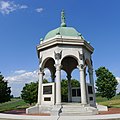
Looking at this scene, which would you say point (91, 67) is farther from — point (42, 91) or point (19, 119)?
point (19, 119)

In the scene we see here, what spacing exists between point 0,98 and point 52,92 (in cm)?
2029

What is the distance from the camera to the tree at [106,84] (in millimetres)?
42688

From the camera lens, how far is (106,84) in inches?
1677

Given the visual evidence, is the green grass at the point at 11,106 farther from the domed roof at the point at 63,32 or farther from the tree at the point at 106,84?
the domed roof at the point at 63,32

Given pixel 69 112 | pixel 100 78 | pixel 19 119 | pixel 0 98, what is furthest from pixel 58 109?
pixel 100 78

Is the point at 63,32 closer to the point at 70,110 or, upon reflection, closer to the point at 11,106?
the point at 70,110

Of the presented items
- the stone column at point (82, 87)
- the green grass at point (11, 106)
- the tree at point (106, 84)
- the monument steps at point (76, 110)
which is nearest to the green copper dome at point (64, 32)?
the stone column at point (82, 87)

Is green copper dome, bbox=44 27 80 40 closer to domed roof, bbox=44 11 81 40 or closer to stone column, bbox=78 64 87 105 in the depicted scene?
domed roof, bbox=44 11 81 40

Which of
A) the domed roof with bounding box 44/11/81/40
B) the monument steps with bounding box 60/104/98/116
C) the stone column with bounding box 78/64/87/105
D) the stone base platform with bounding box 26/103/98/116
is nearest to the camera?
the stone base platform with bounding box 26/103/98/116

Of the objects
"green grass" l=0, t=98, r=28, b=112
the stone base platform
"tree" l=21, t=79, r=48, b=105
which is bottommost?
"green grass" l=0, t=98, r=28, b=112

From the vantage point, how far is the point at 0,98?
3766cm

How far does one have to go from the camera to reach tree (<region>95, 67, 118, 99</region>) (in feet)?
140

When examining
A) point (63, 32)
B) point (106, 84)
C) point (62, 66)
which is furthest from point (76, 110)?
point (106, 84)

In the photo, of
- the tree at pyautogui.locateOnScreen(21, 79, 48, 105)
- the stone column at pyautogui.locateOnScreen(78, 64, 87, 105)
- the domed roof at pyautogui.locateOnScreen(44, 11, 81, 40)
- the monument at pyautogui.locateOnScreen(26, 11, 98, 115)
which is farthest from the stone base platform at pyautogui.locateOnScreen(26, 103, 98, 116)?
the tree at pyautogui.locateOnScreen(21, 79, 48, 105)
